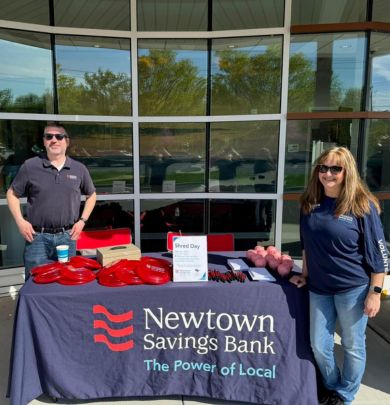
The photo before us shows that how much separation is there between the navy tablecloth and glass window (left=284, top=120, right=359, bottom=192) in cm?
244

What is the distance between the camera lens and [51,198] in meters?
2.69

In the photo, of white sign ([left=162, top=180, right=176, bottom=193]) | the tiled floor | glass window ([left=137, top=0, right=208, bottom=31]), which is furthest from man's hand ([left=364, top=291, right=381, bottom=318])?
glass window ([left=137, top=0, right=208, bottom=31])

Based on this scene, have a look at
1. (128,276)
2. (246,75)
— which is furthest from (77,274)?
(246,75)

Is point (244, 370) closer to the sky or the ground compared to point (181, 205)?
closer to the ground

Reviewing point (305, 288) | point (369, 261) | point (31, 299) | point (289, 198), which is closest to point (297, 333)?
point (305, 288)

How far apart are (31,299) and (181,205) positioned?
2713mm

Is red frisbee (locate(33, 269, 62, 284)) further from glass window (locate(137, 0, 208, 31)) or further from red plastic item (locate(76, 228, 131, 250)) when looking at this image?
glass window (locate(137, 0, 208, 31))

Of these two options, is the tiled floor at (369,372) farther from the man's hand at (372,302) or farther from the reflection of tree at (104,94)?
the reflection of tree at (104,94)

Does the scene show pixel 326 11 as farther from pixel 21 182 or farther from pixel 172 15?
pixel 21 182

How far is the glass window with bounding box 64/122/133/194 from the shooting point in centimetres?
444

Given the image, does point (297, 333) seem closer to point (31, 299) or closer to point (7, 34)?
point (31, 299)

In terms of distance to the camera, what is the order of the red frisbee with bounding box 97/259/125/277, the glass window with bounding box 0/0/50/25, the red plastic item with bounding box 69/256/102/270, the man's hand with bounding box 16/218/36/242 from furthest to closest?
the glass window with bounding box 0/0/50/25 → the man's hand with bounding box 16/218/36/242 → the red plastic item with bounding box 69/256/102/270 → the red frisbee with bounding box 97/259/125/277

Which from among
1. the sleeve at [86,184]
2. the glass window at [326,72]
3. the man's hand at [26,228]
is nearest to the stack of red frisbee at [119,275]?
the man's hand at [26,228]

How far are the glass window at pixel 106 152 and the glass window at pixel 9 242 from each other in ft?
2.96
